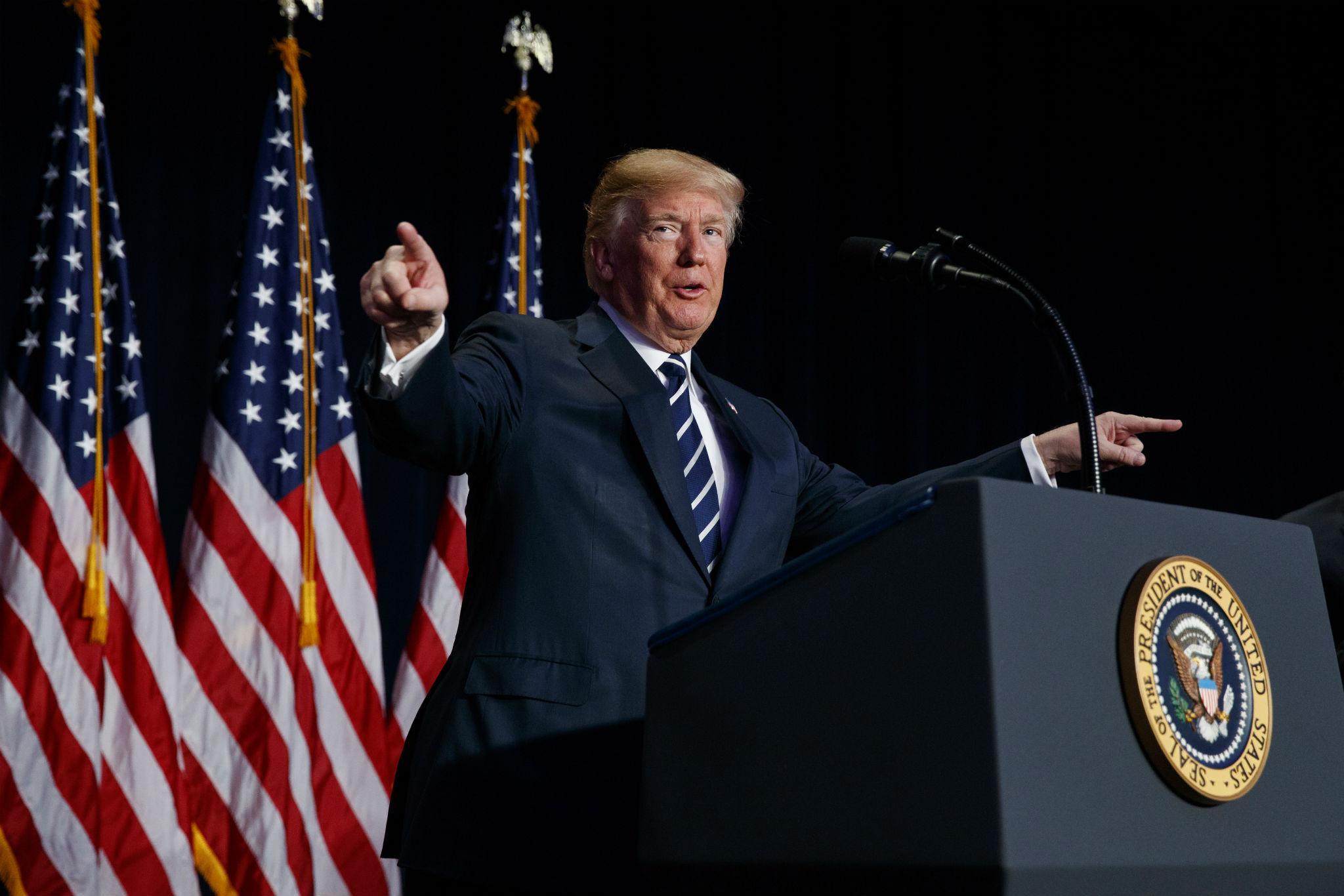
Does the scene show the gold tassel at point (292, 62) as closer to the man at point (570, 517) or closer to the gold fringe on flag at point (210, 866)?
the gold fringe on flag at point (210, 866)

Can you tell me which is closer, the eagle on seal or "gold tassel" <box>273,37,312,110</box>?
the eagle on seal

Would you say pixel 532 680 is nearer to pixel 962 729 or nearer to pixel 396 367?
pixel 396 367

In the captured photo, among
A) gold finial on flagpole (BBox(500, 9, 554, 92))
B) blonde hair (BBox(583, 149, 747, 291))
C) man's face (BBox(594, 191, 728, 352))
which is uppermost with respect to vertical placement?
gold finial on flagpole (BBox(500, 9, 554, 92))

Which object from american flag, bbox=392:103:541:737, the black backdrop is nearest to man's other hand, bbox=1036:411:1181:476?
american flag, bbox=392:103:541:737

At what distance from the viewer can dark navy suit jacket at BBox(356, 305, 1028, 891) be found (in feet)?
4.56

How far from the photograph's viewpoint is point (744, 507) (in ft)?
5.31

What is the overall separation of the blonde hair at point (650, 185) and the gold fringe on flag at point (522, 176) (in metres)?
1.84

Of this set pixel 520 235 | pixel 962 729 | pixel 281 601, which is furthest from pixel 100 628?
pixel 962 729

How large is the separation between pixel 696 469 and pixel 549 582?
26cm

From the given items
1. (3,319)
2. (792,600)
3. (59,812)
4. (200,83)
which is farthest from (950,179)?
(792,600)

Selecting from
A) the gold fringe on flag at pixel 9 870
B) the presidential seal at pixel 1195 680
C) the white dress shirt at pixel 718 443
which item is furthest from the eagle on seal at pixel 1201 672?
the gold fringe on flag at pixel 9 870

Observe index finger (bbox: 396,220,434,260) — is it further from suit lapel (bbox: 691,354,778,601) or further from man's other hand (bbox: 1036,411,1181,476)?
man's other hand (bbox: 1036,411,1181,476)

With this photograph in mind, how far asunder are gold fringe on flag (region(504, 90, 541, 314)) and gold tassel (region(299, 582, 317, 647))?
3.27ft

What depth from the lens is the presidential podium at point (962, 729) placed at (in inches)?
38.2
